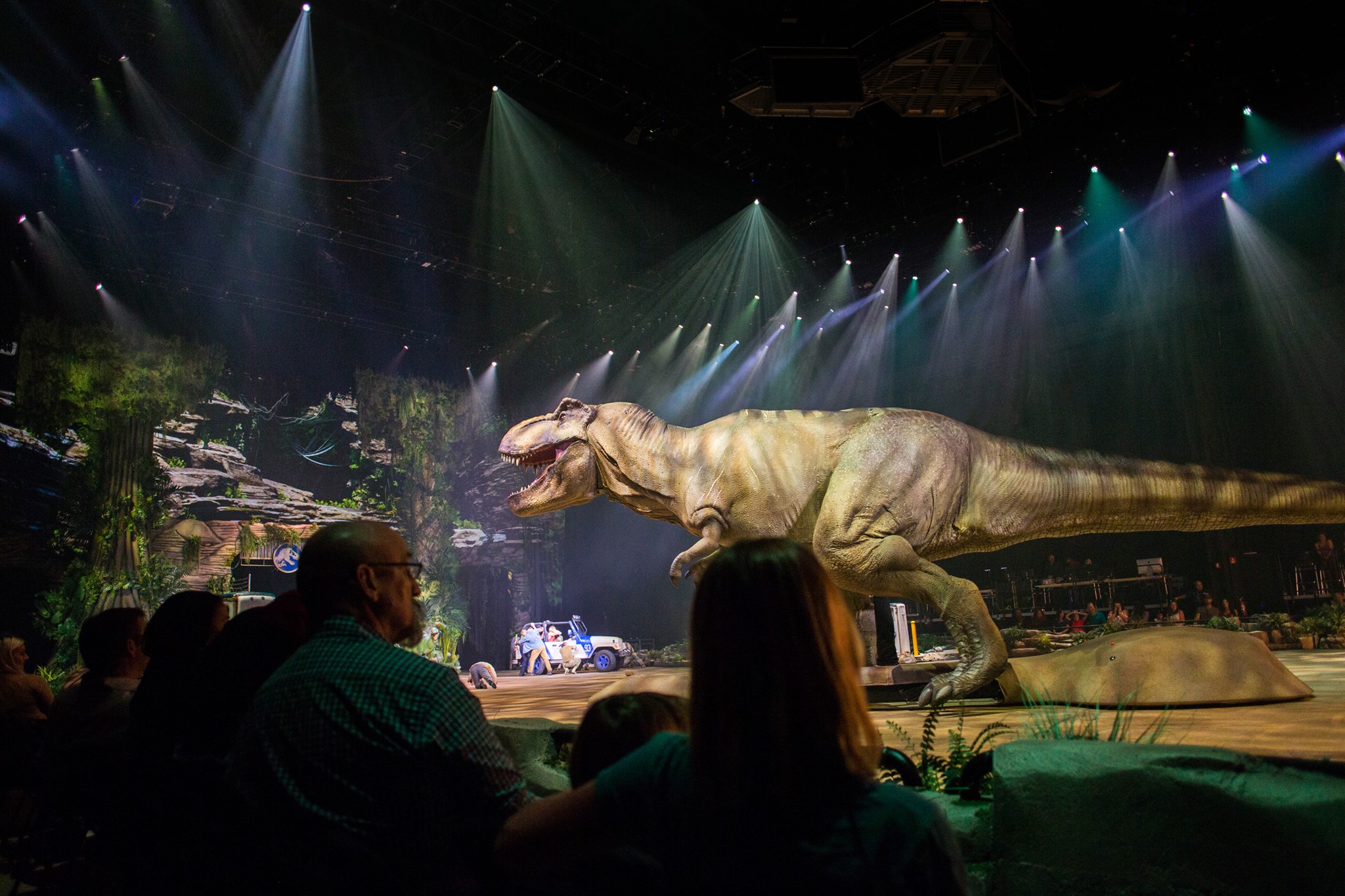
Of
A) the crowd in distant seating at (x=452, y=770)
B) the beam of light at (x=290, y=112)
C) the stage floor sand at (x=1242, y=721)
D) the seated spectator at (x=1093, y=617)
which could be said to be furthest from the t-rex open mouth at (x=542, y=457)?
the seated spectator at (x=1093, y=617)

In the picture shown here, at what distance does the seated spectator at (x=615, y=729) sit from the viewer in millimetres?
1186

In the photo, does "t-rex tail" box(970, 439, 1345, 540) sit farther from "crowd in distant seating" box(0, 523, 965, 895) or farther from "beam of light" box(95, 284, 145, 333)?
"beam of light" box(95, 284, 145, 333)

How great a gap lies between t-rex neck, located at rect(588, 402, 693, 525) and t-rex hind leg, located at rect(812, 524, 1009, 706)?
1144 mm

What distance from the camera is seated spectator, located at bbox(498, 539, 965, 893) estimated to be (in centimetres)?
88

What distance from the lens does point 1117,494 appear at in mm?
4797

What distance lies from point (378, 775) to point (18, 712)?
327cm

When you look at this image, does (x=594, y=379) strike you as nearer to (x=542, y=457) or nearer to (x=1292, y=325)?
(x=542, y=457)

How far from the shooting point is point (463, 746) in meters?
1.30

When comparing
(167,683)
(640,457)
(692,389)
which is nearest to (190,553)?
(692,389)

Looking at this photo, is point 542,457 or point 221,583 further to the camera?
point 221,583

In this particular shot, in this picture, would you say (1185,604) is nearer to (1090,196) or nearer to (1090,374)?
(1090,374)

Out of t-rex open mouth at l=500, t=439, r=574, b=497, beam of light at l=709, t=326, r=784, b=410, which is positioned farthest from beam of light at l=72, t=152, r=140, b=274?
beam of light at l=709, t=326, r=784, b=410

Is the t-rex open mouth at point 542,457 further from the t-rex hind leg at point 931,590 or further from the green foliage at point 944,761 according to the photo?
the green foliage at point 944,761

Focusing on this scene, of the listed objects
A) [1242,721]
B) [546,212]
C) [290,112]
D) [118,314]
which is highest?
[290,112]
